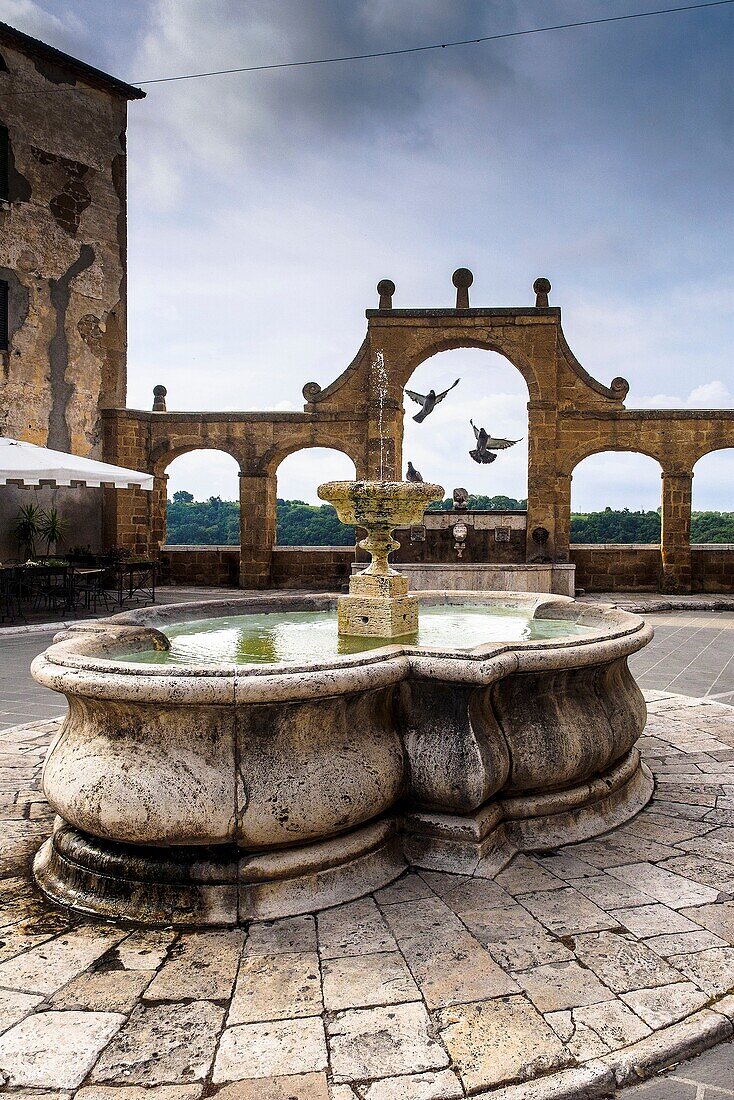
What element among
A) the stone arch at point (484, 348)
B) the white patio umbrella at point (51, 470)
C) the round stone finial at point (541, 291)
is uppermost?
the round stone finial at point (541, 291)

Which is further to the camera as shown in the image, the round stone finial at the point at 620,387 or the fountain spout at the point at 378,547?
the round stone finial at the point at 620,387

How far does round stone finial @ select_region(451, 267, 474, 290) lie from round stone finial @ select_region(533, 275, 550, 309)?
3.94 feet

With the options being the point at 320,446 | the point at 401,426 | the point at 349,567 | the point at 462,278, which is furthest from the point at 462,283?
the point at 349,567

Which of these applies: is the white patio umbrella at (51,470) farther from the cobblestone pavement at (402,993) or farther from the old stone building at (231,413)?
the cobblestone pavement at (402,993)

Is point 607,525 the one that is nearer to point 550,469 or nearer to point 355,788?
point 550,469

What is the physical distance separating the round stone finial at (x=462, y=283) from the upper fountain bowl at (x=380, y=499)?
10869mm

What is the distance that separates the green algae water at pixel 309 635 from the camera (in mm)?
3914

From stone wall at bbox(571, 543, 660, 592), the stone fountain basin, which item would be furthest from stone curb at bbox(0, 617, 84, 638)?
stone wall at bbox(571, 543, 660, 592)

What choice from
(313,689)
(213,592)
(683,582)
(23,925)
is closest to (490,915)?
(313,689)

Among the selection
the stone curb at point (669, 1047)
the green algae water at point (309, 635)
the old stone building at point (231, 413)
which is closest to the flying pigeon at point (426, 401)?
the old stone building at point (231, 413)

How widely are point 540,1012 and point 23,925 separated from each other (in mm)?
1708

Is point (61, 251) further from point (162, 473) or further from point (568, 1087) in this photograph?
point (568, 1087)

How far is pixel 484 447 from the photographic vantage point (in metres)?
14.6

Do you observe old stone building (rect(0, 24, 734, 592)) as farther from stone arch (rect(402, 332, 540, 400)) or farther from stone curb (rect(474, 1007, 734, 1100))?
stone curb (rect(474, 1007, 734, 1100))
